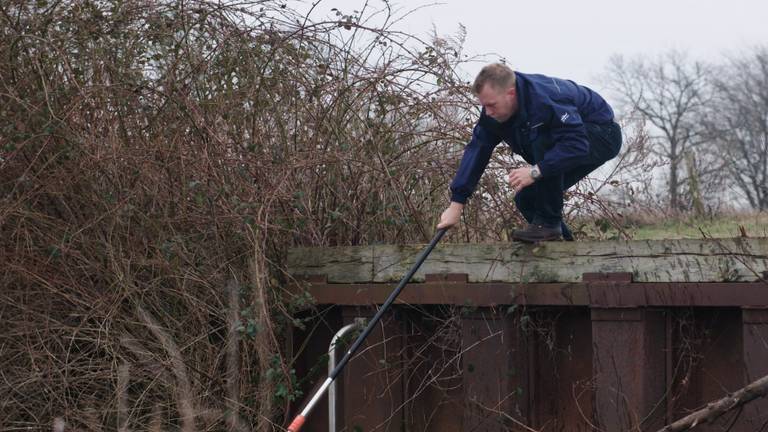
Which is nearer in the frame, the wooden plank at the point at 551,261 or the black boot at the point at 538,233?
the wooden plank at the point at 551,261

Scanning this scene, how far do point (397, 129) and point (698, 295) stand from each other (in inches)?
113

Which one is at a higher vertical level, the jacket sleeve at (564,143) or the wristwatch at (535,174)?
the jacket sleeve at (564,143)

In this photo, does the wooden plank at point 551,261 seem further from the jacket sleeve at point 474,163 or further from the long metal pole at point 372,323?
the jacket sleeve at point 474,163

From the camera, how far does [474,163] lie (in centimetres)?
620

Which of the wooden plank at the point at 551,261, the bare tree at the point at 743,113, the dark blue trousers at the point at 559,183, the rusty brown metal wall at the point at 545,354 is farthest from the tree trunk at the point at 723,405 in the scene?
the bare tree at the point at 743,113

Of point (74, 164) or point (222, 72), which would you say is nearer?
point (74, 164)

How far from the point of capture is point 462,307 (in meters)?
5.78

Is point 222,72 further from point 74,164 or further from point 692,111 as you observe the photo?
point 692,111

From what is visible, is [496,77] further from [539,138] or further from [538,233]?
[538,233]

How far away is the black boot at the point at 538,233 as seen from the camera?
5609 millimetres

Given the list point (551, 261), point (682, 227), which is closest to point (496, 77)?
point (551, 261)

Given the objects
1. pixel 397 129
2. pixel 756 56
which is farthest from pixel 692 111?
pixel 397 129

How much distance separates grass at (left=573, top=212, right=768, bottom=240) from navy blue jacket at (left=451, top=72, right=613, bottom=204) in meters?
0.92

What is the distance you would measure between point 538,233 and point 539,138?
1.88 ft
